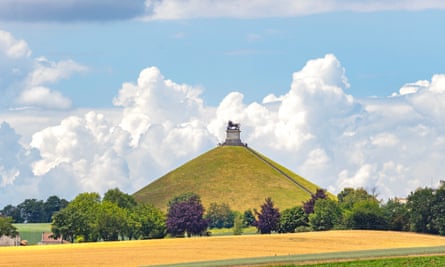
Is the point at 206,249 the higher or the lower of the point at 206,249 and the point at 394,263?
the higher

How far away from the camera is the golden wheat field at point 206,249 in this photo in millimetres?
121750

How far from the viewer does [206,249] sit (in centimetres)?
14462

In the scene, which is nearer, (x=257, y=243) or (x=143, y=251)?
(x=143, y=251)

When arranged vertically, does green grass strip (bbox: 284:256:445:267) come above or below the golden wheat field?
below

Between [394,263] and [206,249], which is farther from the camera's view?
[206,249]

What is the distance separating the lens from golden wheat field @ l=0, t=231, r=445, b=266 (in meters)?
122

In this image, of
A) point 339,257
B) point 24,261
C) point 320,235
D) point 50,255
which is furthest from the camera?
point 320,235

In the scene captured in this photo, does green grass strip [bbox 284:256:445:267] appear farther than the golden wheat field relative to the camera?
No

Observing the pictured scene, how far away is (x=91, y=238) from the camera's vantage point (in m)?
199

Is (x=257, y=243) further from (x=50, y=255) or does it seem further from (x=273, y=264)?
(x=273, y=264)

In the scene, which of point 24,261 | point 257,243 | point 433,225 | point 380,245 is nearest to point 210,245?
point 257,243

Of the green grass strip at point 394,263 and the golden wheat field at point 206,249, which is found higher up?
the golden wheat field at point 206,249

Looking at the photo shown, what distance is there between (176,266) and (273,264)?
10.6m

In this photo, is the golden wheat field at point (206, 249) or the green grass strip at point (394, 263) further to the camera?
the golden wheat field at point (206, 249)
